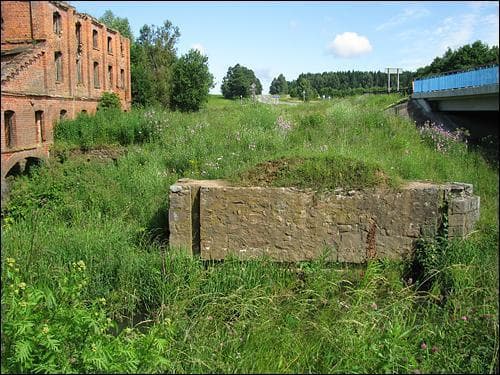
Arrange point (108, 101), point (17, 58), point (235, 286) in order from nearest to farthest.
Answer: point (235, 286) → point (17, 58) → point (108, 101)

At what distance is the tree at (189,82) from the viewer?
36.7m

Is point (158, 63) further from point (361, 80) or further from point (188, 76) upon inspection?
point (361, 80)

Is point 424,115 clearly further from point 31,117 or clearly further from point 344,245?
point 31,117

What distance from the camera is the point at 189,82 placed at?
121 ft

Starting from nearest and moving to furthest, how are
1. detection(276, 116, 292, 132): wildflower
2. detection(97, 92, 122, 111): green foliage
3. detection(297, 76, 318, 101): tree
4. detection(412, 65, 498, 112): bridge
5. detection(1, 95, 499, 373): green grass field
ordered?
detection(1, 95, 499, 373): green grass field, detection(412, 65, 498, 112): bridge, detection(276, 116, 292, 132): wildflower, detection(97, 92, 122, 111): green foliage, detection(297, 76, 318, 101): tree

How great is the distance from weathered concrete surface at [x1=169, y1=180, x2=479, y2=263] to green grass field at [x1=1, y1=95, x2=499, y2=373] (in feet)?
0.78

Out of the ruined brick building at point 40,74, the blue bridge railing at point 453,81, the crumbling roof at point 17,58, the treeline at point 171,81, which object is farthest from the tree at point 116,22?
Answer: the blue bridge railing at point 453,81

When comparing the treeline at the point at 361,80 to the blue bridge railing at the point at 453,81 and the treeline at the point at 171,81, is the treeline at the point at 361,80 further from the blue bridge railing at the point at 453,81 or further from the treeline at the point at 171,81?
→ the treeline at the point at 171,81

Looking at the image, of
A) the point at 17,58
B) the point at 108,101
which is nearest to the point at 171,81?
the point at 108,101

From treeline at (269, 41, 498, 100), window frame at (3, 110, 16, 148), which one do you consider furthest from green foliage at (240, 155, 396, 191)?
treeline at (269, 41, 498, 100)

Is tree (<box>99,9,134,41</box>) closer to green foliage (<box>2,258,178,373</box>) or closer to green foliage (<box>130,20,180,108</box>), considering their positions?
green foliage (<box>130,20,180,108</box>)

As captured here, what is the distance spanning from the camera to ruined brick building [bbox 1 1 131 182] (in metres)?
17.3

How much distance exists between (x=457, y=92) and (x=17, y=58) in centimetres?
1664

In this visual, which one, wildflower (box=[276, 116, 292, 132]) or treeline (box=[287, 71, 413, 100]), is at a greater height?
treeline (box=[287, 71, 413, 100])
